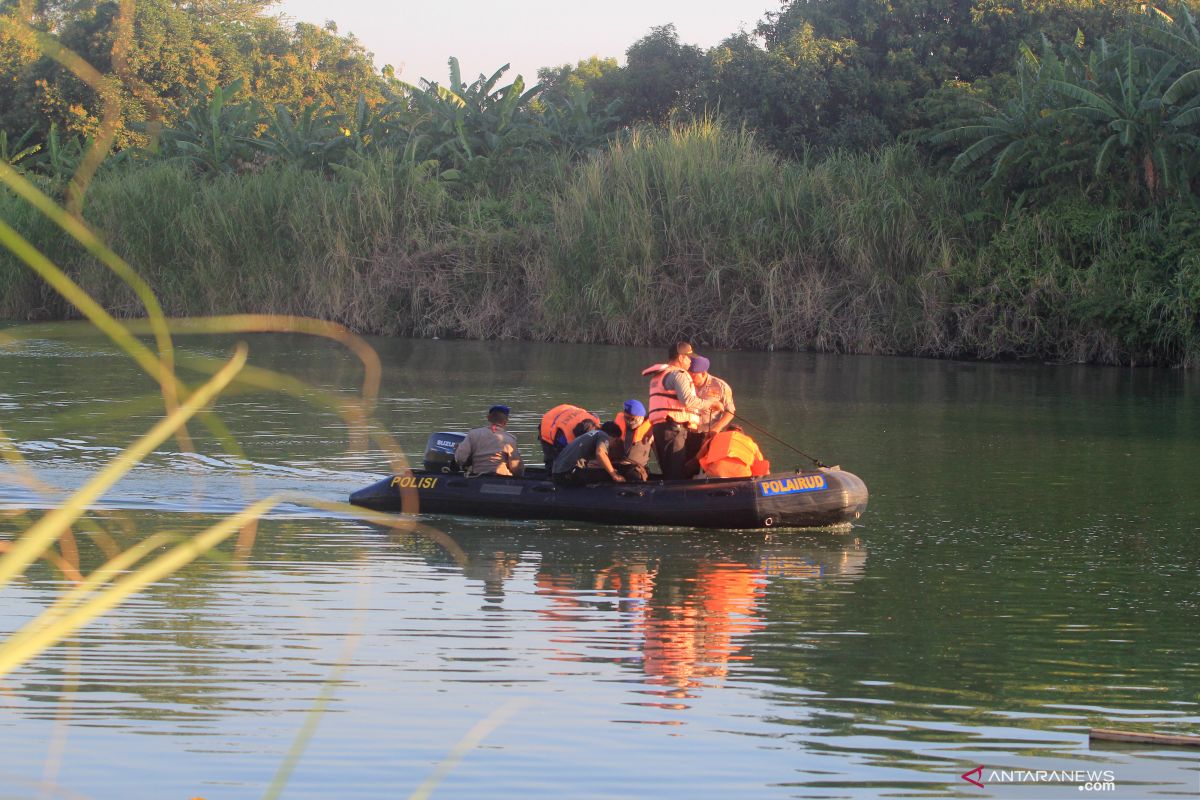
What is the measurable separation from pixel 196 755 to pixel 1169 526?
26.7ft

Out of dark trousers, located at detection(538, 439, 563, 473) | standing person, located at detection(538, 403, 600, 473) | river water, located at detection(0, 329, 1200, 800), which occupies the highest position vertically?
standing person, located at detection(538, 403, 600, 473)

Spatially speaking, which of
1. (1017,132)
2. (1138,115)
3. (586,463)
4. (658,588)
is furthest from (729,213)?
(658,588)

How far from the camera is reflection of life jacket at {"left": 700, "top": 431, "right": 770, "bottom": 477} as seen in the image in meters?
10.8

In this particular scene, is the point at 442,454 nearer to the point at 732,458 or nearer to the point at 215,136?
A: the point at 732,458

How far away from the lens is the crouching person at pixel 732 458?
1084cm

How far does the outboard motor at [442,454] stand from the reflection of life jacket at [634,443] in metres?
1.26

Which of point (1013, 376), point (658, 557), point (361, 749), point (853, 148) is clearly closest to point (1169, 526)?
point (658, 557)

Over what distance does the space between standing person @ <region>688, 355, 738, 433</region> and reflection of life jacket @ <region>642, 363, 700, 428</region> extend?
3.8 inches

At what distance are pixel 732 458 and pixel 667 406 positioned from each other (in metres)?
0.63

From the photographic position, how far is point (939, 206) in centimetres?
2644

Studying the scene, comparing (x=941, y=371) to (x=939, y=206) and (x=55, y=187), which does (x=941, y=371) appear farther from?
(x=55, y=187)

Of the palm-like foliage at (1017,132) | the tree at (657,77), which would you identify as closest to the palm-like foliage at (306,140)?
the tree at (657,77)

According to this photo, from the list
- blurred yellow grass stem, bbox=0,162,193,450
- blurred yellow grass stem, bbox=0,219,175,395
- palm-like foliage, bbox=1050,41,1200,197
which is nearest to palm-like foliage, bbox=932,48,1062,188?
palm-like foliage, bbox=1050,41,1200,197

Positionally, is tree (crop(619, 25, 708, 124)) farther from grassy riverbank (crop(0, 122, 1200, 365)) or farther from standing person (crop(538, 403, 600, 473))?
standing person (crop(538, 403, 600, 473))
